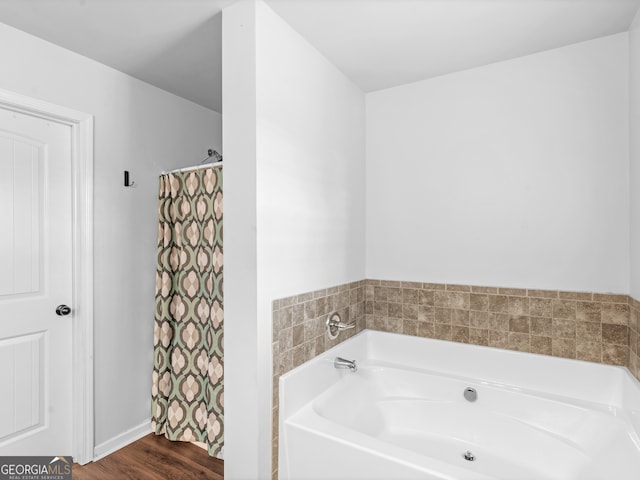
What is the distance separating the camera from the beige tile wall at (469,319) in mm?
1905

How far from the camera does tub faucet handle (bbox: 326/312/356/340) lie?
223 centimetres

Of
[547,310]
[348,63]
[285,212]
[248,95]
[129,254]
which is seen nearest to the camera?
[248,95]

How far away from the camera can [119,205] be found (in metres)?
2.48

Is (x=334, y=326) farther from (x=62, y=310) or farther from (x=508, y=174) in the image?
(x=62, y=310)

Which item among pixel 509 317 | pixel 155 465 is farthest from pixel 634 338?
pixel 155 465

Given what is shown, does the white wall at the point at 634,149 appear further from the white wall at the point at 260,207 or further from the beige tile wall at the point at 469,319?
the white wall at the point at 260,207

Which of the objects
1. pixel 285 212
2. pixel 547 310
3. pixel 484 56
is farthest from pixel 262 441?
pixel 484 56

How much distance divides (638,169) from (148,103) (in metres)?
2.94

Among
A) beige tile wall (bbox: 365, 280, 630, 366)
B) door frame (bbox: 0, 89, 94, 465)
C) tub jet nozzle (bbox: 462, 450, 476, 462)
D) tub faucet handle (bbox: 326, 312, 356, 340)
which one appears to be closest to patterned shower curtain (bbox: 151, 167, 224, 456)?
door frame (bbox: 0, 89, 94, 465)

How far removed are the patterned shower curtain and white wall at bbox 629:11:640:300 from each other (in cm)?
215

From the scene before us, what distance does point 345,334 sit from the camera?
245 centimetres

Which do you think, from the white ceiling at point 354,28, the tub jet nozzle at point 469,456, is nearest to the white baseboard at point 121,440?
the tub jet nozzle at point 469,456

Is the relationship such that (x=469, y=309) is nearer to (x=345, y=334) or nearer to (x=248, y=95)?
(x=345, y=334)

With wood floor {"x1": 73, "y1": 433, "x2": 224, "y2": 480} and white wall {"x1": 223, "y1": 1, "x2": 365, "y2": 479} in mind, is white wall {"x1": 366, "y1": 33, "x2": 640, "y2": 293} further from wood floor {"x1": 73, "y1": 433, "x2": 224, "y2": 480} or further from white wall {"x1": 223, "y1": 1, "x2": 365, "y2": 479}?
wood floor {"x1": 73, "y1": 433, "x2": 224, "y2": 480}
